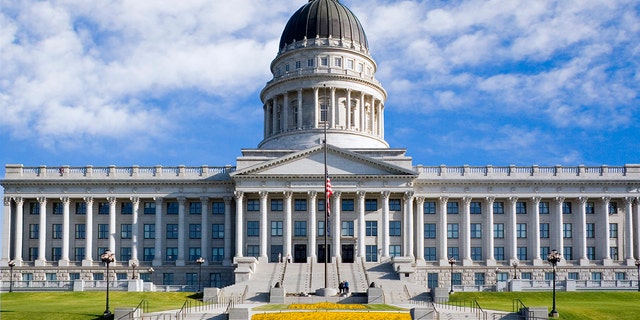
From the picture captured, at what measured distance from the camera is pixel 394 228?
91.2 m

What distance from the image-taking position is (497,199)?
9356cm

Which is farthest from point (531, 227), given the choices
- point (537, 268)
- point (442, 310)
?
point (442, 310)

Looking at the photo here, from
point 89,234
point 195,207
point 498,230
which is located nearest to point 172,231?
point 195,207

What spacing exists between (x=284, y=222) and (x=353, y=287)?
19.9 meters

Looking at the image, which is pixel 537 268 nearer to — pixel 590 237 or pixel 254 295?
pixel 590 237

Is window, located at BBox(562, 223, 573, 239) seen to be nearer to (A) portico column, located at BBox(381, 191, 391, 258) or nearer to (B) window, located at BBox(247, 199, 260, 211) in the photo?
(A) portico column, located at BBox(381, 191, 391, 258)

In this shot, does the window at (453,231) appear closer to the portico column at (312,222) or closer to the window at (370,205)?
the window at (370,205)

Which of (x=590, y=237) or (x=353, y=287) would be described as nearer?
(x=353, y=287)

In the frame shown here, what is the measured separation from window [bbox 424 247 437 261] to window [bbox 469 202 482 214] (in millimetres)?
6401

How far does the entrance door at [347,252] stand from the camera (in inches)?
3551

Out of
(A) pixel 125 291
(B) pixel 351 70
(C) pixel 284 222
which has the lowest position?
(A) pixel 125 291

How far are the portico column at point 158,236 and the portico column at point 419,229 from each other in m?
29.4

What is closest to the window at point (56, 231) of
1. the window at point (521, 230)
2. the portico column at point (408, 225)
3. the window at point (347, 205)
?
the window at point (347, 205)

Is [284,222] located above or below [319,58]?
below
